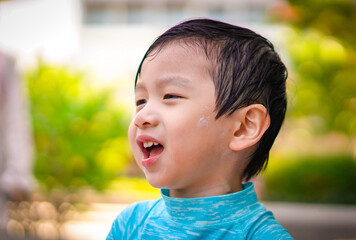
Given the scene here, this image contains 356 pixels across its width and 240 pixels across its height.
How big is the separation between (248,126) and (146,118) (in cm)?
27

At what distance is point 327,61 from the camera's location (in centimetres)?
935

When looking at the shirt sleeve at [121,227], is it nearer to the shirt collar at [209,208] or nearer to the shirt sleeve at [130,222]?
the shirt sleeve at [130,222]

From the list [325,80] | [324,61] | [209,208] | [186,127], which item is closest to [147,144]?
[186,127]

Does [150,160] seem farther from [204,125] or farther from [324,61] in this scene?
[324,61]

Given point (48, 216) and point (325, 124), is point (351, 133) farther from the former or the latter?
point (48, 216)

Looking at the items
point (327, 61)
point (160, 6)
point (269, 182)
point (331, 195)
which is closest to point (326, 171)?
point (331, 195)

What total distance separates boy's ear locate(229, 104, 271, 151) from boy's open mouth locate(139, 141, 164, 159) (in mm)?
184

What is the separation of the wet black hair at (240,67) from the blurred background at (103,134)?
2.21m

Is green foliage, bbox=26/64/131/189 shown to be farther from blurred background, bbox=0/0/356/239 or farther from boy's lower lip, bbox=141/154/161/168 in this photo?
boy's lower lip, bbox=141/154/161/168

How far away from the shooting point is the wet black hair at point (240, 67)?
122cm

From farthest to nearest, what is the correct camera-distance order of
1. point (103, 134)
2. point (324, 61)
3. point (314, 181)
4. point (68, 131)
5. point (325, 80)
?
point (325, 80) < point (324, 61) < point (314, 181) < point (103, 134) < point (68, 131)

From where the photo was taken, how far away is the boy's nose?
1.18 m

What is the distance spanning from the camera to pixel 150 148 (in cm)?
124

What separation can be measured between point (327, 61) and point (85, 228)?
547 cm
